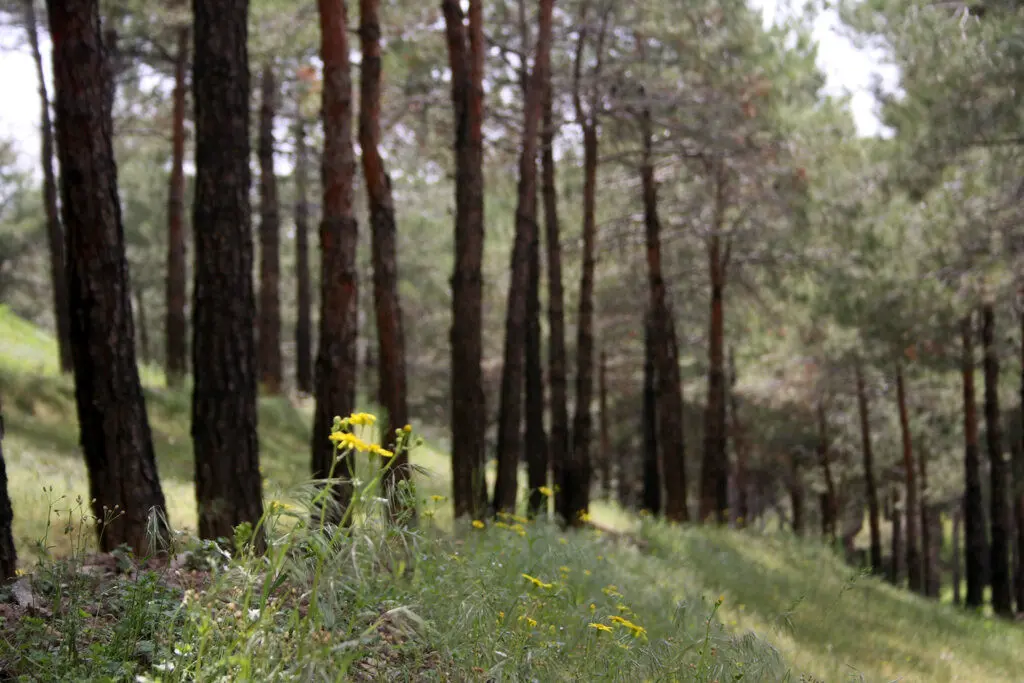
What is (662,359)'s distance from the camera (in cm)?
1839

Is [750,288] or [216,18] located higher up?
[216,18]

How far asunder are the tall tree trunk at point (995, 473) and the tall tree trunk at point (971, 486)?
11.7 inches

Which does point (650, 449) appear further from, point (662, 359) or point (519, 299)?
point (519, 299)

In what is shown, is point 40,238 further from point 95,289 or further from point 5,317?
point 95,289

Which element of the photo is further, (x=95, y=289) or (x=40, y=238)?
(x=40, y=238)

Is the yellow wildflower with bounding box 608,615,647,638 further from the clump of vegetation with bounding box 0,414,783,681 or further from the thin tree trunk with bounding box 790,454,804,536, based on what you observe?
the thin tree trunk with bounding box 790,454,804,536

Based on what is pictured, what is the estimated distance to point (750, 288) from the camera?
20734mm

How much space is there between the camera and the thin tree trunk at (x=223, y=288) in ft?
22.4

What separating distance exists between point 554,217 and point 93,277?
996 cm

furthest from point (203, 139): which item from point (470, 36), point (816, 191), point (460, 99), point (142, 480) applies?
point (816, 191)

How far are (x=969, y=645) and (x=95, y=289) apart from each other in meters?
10.9

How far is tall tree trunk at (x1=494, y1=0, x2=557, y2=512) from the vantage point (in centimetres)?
1205

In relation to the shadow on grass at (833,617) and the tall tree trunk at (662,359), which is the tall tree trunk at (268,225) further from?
the shadow on grass at (833,617)

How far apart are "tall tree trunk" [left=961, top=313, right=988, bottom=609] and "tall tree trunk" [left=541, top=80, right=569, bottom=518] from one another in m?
9.40
